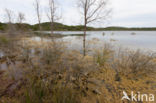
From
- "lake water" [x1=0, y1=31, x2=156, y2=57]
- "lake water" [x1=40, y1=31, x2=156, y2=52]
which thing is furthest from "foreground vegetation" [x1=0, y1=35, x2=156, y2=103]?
"lake water" [x1=40, y1=31, x2=156, y2=52]

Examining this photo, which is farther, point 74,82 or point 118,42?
point 118,42

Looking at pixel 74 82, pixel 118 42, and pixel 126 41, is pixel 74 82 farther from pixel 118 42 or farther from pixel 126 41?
pixel 126 41

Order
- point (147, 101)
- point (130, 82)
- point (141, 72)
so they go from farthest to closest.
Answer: point (141, 72), point (130, 82), point (147, 101)

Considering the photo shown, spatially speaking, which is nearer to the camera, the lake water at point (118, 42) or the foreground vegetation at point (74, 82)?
the foreground vegetation at point (74, 82)

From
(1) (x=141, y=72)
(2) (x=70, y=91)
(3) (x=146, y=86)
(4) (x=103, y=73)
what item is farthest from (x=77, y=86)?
(1) (x=141, y=72)

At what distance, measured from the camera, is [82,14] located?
265 inches

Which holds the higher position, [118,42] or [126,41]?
[126,41]

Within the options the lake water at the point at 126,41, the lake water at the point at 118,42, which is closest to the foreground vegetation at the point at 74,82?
the lake water at the point at 118,42

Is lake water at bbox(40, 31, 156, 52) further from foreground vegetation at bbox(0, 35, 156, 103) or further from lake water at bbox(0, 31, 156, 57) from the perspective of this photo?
foreground vegetation at bbox(0, 35, 156, 103)

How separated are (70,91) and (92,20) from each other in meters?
6.10

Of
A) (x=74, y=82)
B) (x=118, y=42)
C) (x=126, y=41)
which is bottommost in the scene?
(x=74, y=82)

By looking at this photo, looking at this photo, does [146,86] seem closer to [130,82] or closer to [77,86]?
[130,82]

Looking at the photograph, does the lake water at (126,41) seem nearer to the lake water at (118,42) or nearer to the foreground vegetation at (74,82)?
the lake water at (118,42)

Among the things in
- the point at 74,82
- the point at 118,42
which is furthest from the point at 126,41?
the point at 74,82
